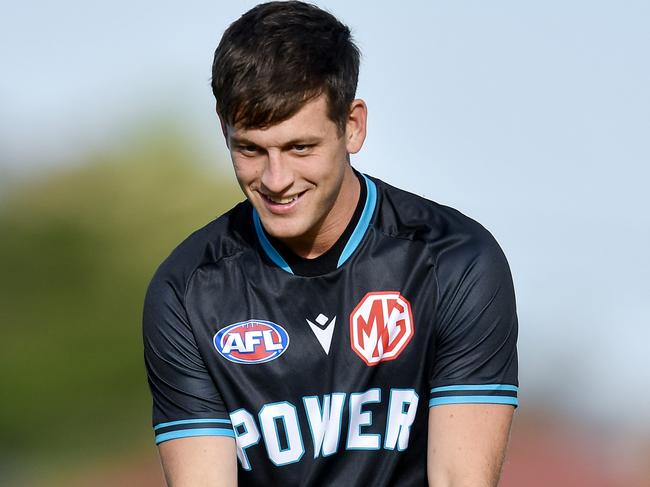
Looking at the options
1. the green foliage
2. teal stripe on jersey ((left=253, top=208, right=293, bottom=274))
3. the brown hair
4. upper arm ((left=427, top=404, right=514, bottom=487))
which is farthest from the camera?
the green foliage

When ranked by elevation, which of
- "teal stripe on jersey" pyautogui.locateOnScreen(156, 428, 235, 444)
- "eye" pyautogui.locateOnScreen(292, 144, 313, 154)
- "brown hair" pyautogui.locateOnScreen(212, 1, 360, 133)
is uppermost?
"brown hair" pyautogui.locateOnScreen(212, 1, 360, 133)

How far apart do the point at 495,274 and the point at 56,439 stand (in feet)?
39.0

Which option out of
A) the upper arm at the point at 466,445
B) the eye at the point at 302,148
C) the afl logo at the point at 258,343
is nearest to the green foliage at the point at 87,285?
the afl logo at the point at 258,343

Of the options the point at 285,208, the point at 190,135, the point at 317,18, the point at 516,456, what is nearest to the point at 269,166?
the point at 285,208

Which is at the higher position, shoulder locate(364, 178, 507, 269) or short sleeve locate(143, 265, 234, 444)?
shoulder locate(364, 178, 507, 269)

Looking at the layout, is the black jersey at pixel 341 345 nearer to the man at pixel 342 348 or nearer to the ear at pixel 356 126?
the man at pixel 342 348

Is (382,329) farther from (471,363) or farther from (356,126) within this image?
(356,126)

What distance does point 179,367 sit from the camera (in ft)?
14.1

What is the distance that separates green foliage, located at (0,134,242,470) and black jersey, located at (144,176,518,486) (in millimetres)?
11123

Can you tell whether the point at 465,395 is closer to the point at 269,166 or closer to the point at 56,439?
the point at 269,166

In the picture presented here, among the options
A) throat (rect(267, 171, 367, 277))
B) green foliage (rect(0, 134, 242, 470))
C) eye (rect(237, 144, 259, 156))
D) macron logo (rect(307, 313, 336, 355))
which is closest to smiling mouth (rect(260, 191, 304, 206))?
eye (rect(237, 144, 259, 156))

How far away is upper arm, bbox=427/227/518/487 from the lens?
4129 mm

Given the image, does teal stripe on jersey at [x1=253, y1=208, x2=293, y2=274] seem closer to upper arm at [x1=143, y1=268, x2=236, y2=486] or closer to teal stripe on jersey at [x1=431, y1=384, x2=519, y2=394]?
upper arm at [x1=143, y1=268, x2=236, y2=486]

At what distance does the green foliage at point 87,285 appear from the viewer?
15.3 metres
